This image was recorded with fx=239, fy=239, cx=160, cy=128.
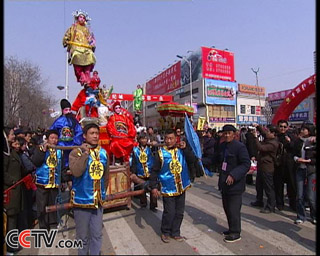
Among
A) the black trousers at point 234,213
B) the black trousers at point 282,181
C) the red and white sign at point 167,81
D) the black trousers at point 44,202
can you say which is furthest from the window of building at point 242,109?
the black trousers at point 44,202

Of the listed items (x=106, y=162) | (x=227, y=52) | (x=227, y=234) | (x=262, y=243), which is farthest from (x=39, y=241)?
(x=227, y=52)

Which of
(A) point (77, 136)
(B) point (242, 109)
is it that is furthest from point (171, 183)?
(B) point (242, 109)

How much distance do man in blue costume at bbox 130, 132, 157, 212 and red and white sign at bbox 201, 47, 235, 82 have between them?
26335mm

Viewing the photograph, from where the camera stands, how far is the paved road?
3.28 metres

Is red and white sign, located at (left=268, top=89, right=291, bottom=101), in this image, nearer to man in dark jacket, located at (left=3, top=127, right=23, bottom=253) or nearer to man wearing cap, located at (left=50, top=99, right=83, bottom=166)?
man wearing cap, located at (left=50, top=99, right=83, bottom=166)

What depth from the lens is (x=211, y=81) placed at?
29.9 meters

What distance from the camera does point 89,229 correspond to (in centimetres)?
283

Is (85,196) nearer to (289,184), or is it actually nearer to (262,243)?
(262,243)

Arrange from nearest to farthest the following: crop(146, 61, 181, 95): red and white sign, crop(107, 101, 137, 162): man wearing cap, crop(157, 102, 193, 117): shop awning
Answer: crop(107, 101, 137, 162): man wearing cap
crop(157, 102, 193, 117): shop awning
crop(146, 61, 181, 95): red and white sign

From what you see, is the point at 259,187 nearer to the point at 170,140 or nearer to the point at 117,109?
the point at 170,140

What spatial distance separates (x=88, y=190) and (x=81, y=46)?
14.8ft

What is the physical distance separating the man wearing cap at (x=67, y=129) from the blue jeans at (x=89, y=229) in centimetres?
193

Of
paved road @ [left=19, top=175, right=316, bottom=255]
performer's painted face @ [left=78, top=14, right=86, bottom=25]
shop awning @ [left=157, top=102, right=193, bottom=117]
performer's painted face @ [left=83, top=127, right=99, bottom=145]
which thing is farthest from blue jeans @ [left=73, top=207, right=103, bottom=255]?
shop awning @ [left=157, top=102, right=193, bottom=117]

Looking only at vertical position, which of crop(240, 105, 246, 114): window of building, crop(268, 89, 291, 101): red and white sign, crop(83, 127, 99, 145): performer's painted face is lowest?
crop(83, 127, 99, 145): performer's painted face
